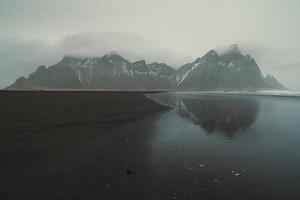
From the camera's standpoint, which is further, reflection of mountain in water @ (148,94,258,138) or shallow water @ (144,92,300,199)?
reflection of mountain in water @ (148,94,258,138)

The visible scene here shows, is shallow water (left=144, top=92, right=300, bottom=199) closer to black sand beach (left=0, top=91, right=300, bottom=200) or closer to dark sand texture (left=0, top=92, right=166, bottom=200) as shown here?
black sand beach (left=0, top=91, right=300, bottom=200)

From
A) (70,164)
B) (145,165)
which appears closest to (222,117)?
(145,165)

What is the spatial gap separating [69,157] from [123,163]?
12.7 feet

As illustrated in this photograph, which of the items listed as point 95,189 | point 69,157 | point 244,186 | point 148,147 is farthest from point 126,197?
point 148,147

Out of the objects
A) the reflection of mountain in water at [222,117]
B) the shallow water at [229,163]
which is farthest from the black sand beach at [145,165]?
the reflection of mountain in water at [222,117]

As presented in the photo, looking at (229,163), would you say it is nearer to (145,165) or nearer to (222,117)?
(145,165)

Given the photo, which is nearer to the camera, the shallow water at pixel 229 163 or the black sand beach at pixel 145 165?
the black sand beach at pixel 145 165

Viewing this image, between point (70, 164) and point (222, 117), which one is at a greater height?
point (70, 164)

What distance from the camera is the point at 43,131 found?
23.4m

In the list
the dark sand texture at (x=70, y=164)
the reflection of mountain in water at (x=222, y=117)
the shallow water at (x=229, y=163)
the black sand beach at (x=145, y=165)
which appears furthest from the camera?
the reflection of mountain in water at (x=222, y=117)

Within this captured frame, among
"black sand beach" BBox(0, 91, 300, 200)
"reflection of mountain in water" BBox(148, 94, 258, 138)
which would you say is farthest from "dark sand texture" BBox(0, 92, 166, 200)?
"reflection of mountain in water" BBox(148, 94, 258, 138)

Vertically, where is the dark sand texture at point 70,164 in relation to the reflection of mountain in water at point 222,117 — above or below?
above

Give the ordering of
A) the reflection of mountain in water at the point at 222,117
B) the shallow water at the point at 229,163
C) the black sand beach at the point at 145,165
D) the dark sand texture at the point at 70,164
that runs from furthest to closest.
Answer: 1. the reflection of mountain in water at the point at 222,117
2. the shallow water at the point at 229,163
3. the black sand beach at the point at 145,165
4. the dark sand texture at the point at 70,164

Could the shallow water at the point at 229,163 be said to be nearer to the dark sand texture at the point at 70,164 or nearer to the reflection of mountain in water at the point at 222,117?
the dark sand texture at the point at 70,164
